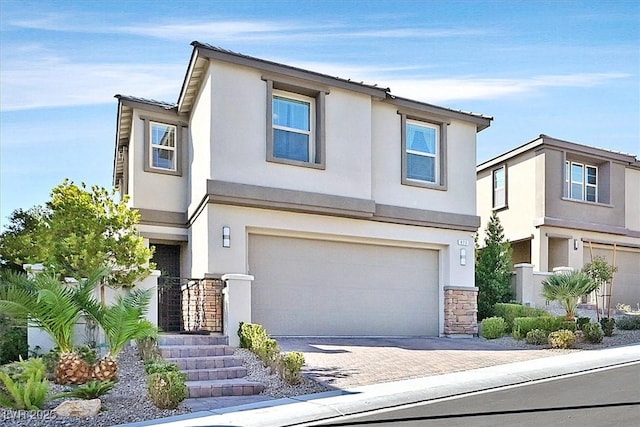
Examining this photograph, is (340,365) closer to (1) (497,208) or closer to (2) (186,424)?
(2) (186,424)

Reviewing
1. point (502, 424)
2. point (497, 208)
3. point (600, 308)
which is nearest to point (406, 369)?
point (502, 424)

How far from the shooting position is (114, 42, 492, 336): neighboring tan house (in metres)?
15.0

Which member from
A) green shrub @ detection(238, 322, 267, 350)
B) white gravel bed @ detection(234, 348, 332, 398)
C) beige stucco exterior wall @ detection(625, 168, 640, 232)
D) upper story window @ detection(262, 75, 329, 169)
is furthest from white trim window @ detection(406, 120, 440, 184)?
beige stucco exterior wall @ detection(625, 168, 640, 232)

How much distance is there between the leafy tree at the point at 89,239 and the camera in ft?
42.3

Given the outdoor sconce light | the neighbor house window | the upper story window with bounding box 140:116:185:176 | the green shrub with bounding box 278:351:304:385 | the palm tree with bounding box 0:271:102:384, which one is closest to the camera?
the palm tree with bounding box 0:271:102:384

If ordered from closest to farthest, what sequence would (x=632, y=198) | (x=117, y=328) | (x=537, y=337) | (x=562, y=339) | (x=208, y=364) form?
1. (x=117, y=328)
2. (x=208, y=364)
3. (x=562, y=339)
4. (x=537, y=337)
5. (x=632, y=198)

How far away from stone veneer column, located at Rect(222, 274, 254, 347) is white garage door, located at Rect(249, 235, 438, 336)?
1.61 meters

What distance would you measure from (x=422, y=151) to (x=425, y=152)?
111mm

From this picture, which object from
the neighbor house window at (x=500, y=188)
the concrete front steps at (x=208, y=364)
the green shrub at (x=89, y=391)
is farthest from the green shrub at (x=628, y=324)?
the green shrub at (x=89, y=391)

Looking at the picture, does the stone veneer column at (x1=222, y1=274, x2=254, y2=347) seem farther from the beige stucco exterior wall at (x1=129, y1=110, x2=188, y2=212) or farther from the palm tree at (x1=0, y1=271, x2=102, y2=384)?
the beige stucco exterior wall at (x1=129, y1=110, x2=188, y2=212)

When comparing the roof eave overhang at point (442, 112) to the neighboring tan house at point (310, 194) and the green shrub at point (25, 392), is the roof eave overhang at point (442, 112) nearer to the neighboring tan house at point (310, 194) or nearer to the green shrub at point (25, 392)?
the neighboring tan house at point (310, 194)

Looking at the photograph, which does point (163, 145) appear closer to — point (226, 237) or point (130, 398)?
point (226, 237)

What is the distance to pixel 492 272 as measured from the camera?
2005cm

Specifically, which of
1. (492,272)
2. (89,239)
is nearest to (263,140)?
(89,239)
